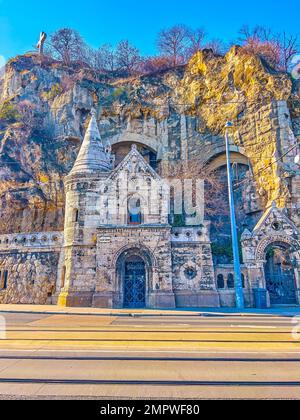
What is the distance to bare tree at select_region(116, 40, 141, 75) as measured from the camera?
3922 cm

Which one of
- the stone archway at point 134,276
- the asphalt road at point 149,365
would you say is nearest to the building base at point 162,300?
the stone archway at point 134,276

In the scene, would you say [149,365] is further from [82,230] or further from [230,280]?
[82,230]

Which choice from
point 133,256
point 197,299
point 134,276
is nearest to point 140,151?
point 133,256

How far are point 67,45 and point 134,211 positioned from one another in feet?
110

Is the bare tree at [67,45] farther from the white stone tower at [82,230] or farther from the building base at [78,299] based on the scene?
the building base at [78,299]

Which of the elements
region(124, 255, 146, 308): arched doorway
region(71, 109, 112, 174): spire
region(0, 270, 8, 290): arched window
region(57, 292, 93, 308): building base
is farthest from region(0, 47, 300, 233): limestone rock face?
region(124, 255, 146, 308): arched doorway

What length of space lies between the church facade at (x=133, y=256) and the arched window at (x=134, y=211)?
2.4 inches

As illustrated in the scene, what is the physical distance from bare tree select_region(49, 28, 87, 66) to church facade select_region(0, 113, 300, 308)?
28675mm

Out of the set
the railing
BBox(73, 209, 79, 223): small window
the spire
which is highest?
the spire

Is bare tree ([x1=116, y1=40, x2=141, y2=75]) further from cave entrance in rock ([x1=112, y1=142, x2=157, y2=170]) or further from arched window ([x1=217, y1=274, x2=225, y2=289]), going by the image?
arched window ([x1=217, y1=274, x2=225, y2=289])

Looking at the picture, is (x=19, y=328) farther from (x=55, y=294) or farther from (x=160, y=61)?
(x=160, y=61)

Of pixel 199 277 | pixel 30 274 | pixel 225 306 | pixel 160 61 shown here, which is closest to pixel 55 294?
Result: pixel 30 274
